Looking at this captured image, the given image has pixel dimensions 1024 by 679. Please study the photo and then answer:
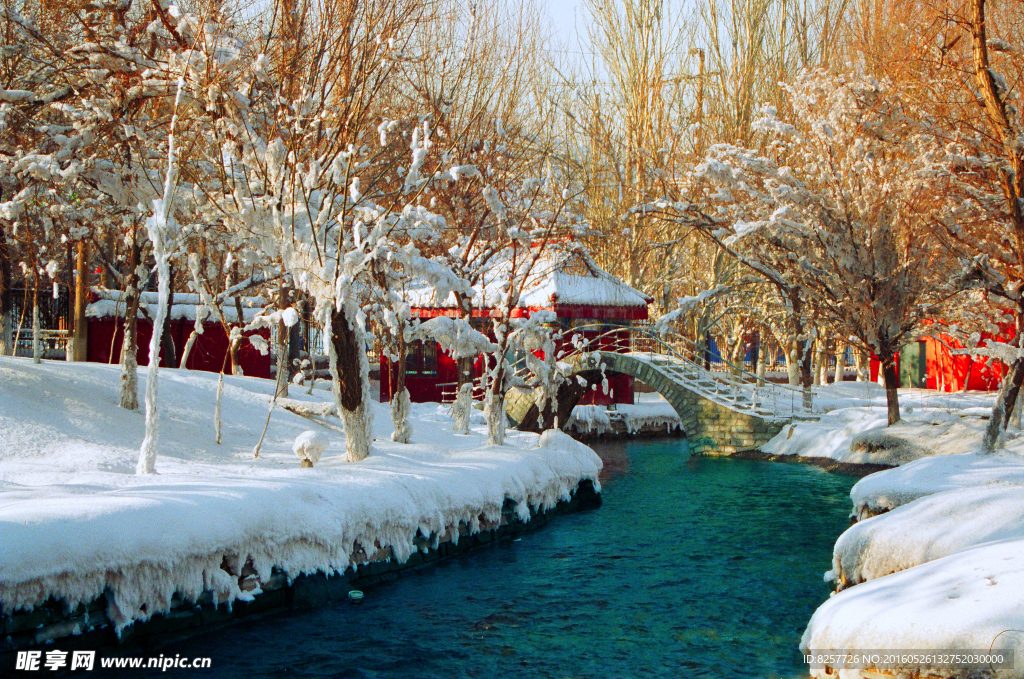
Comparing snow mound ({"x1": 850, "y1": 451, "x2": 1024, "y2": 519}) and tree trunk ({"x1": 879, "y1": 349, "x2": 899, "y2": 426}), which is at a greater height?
tree trunk ({"x1": 879, "y1": 349, "x2": 899, "y2": 426})

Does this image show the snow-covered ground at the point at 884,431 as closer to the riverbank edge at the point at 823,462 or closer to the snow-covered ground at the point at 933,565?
the riverbank edge at the point at 823,462

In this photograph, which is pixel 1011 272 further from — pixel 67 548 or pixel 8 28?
pixel 8 28

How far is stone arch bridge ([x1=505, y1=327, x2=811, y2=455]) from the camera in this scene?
79.3 ft

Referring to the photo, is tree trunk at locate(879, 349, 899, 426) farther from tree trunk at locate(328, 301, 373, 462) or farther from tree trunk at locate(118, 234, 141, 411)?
tree trunk at locate(118, 234, 141, 411)

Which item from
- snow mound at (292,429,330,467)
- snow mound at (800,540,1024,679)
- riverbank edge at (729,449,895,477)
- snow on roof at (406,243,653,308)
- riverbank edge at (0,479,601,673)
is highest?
snow on roof at (406,243,653,308)

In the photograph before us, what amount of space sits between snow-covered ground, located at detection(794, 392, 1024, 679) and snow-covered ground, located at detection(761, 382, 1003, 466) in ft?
10.7

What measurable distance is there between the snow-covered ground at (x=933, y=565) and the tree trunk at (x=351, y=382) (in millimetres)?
6925

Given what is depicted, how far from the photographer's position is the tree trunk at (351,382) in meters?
12.9

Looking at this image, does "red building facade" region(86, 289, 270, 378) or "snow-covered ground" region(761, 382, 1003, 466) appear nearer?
"snow-covered ground" region(761, 382, 1003, 466)

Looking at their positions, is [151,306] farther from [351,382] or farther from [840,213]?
[840,213]

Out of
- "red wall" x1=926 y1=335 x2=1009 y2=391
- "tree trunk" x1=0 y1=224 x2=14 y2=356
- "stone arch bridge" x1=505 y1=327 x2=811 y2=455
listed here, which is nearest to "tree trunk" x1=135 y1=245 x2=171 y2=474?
"tree trunk" x1=0 y1=224 x2=14 y2=356

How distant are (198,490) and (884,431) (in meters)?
16.4

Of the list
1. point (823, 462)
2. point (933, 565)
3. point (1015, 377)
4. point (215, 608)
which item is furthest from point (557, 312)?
point (933, 565)

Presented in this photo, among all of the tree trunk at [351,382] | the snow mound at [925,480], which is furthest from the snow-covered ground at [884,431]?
the tree trunk at [351,382]
